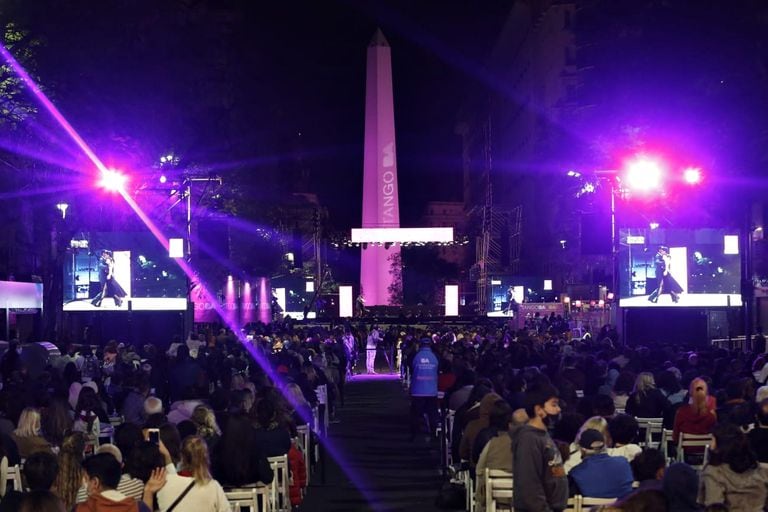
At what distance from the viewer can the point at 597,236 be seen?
114 ft

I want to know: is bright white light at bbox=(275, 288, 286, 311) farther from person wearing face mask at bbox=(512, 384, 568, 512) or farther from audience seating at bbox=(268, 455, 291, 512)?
person wearing face mask at bbox=(512, 384, 568, 512)

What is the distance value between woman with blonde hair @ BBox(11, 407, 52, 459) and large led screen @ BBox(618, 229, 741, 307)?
2289cm

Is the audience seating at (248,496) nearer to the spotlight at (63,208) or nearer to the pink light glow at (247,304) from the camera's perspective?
the spotlight at (63,208)

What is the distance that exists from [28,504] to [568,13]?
77.9 metres

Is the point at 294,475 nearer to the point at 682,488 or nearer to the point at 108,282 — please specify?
the point at 682,488

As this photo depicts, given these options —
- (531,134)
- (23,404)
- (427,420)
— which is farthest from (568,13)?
(23,404)

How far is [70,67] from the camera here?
102ft

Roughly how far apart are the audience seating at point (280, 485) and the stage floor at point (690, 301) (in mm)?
20609

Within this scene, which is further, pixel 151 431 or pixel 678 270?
pixel 678 270

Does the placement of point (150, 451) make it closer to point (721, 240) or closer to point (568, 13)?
point (721, 240)

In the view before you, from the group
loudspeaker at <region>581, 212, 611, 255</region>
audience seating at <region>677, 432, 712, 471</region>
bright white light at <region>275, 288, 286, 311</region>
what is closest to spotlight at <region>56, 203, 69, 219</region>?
loudspeaker at <region>581, 212, 611, 255</region>

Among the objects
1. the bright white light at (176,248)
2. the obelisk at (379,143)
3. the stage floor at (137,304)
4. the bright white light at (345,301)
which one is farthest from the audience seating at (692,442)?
the obelisk at (379,143)

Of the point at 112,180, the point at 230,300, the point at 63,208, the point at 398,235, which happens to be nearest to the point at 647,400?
the point at 112,180

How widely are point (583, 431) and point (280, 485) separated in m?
4.35
